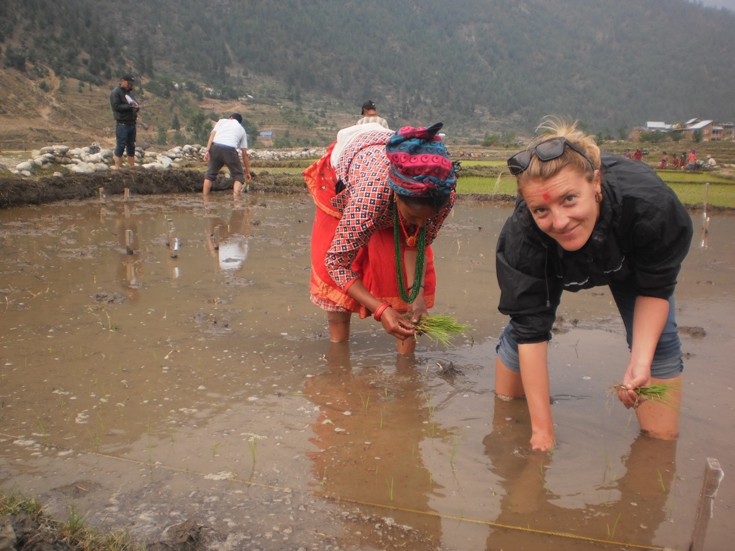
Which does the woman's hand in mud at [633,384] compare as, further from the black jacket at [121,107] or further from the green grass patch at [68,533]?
the black jacket at [121,107]

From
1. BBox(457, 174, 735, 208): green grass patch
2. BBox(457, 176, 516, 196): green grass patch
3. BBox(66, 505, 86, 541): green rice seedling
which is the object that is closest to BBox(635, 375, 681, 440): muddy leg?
BBox(66, 505, 86, 541): green rice seedling

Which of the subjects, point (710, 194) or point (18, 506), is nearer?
point (18, 506)

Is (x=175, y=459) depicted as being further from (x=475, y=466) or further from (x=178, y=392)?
(x=475, y=466)

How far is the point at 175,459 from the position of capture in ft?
9.18

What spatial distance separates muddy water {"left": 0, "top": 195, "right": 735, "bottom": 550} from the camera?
2432mm

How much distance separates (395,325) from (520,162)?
1.26m

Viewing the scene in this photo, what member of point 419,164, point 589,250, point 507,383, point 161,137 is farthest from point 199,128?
point 589,250

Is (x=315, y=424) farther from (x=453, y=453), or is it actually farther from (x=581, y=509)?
(x=581, y=509)

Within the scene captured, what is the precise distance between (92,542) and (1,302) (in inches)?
132

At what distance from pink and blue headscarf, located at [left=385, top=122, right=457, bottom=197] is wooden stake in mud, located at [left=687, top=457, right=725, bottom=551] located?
158cm

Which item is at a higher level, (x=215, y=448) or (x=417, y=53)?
(x=417, y=53)

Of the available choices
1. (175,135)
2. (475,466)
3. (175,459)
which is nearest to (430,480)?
(475,466)

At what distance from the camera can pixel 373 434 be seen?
314cm

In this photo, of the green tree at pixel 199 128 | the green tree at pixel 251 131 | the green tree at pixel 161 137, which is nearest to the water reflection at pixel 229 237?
the green tree at pixel 161 137
